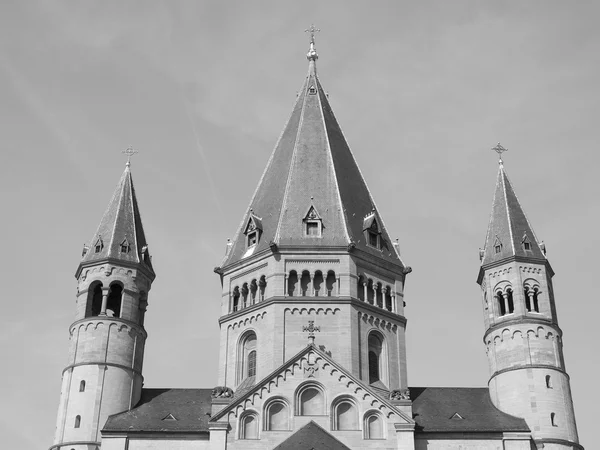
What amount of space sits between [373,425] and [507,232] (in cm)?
1648

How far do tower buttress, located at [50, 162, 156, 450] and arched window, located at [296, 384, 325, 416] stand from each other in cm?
1021

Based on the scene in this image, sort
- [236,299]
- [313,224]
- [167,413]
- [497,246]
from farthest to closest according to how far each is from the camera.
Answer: [497,246] → [313,224] → [236,299] → [167,413]

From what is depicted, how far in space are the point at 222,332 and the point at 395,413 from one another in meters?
13.0

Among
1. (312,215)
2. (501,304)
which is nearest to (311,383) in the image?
(312,215)

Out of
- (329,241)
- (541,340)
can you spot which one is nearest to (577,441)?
(541,340)

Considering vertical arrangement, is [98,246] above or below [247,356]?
above

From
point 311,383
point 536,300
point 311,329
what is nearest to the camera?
point 311,383

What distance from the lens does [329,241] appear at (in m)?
57.1

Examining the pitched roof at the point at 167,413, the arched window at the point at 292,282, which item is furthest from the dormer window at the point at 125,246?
the arched window at the point at 292,282

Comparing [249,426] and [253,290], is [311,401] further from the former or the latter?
[253,290]

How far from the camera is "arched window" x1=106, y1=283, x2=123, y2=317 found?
186ft

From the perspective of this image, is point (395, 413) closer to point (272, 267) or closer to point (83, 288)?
point (272, 267)

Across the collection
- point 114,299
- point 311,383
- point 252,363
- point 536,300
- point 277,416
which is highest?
point 114,299

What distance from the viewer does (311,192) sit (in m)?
59.8
